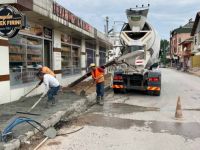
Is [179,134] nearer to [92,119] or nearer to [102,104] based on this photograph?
[92,119]

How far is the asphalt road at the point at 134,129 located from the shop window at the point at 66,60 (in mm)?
6567

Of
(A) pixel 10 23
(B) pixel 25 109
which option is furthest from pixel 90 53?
(A) pixel 10 23

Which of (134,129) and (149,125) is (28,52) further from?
(134,129)

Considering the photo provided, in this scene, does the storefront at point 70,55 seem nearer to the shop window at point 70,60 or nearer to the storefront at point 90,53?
the shop window at point 70,60

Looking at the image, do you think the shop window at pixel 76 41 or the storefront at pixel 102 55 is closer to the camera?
the shop window at pixel 76 41

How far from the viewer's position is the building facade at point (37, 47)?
11852mm

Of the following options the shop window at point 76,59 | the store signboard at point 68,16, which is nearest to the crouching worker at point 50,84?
the store signboard at point 68,16

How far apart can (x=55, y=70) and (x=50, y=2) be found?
466 cm

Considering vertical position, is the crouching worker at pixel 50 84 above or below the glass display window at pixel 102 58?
below

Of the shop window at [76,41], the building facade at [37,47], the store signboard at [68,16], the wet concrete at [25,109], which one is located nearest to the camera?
the wet concrete at [25,109]

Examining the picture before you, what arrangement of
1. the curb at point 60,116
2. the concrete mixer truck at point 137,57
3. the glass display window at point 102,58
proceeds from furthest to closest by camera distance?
the glass display window at point 102,58 < the concrete mixer truck at point 137,57 < the curb at point 60,116

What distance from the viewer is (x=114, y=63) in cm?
1689

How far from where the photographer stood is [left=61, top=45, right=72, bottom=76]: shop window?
19.6 meters

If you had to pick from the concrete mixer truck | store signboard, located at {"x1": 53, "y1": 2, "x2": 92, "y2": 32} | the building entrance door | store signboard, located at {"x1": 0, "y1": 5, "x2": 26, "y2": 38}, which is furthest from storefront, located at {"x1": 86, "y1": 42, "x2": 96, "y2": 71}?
store signboard, located at {"x1": 0, "y1": 5, "x2": 26, "y2": 38}
